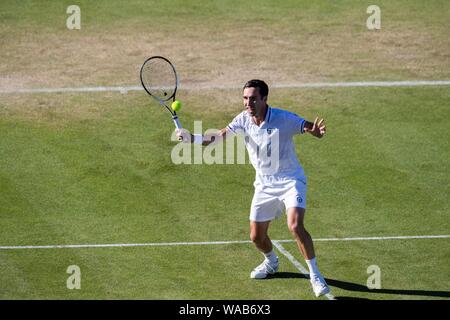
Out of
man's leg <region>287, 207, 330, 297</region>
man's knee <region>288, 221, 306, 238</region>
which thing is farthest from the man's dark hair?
man's knee <region>288, 221, 306, 238</region>

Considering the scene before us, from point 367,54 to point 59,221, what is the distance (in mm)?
10098

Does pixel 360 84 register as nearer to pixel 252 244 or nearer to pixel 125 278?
pixel 252 244

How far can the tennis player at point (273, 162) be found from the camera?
14812 mm

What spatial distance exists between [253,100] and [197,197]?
15.3 ft

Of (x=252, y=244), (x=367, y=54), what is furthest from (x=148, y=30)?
(x=252, y=244)

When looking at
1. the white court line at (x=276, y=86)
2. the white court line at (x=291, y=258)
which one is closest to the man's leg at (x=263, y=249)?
the white court line at (x=291, y=258)

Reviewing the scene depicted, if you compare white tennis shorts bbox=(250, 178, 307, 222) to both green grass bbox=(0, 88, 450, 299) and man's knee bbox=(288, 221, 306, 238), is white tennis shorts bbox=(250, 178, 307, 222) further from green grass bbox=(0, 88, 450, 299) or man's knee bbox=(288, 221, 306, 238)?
green grass bbox=(0, 88, 450, 299)

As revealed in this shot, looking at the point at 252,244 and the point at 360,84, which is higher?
the point at 360,84

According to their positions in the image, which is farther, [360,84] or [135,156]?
[360,84]

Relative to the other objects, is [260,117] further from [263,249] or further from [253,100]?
[263,249]

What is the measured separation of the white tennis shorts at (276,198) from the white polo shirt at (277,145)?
0.30 ft

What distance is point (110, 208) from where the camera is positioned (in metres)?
18.6
